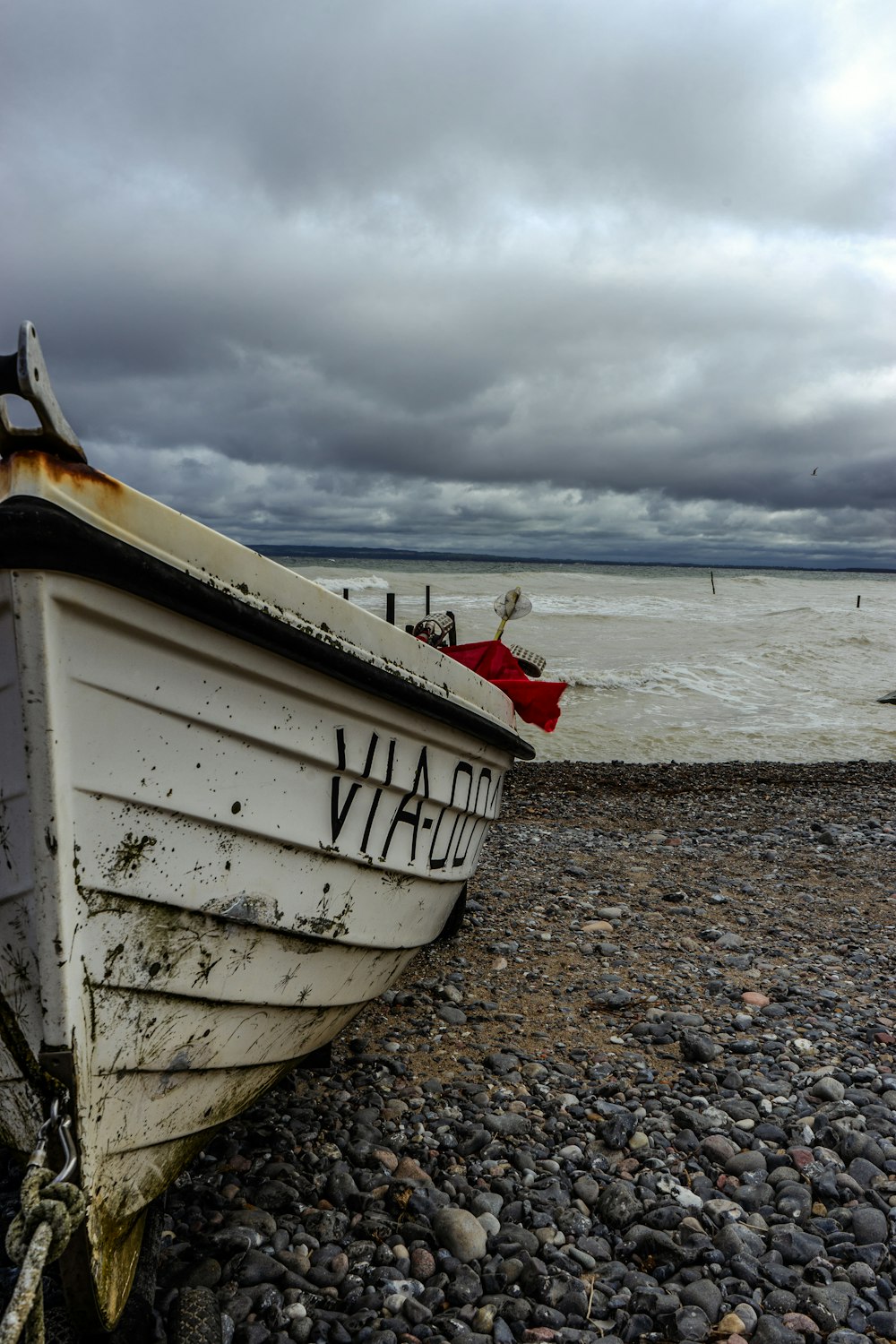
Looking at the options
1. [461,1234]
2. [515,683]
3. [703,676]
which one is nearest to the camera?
[461,1234]

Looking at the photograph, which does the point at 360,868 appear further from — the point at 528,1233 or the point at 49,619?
the point at 49,619

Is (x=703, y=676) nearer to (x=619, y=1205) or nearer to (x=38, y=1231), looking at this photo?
(x=619, y=1205)

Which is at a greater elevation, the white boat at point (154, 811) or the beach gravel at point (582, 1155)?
the white boat at point (154, 811)

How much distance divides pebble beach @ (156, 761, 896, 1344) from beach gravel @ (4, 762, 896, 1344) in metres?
0.01

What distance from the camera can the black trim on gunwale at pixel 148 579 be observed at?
2.07m

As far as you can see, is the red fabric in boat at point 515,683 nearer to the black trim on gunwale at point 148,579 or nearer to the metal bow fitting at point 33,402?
the black trim on gunwale at point 148,579

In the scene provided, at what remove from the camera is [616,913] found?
658 centimetres

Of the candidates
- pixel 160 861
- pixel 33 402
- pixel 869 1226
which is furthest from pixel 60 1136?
pixel 869 1226

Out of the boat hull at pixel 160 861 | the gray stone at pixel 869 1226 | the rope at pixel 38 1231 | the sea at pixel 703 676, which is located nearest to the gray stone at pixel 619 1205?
the gray stone at pixel 869 1226

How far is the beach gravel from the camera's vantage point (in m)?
2.75

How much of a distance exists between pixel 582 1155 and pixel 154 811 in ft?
7.76

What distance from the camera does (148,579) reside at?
227 cm

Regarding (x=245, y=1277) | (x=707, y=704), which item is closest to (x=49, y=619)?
(x=245, y=1277)

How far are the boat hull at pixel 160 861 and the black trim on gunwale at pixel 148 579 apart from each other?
0.9 inches
